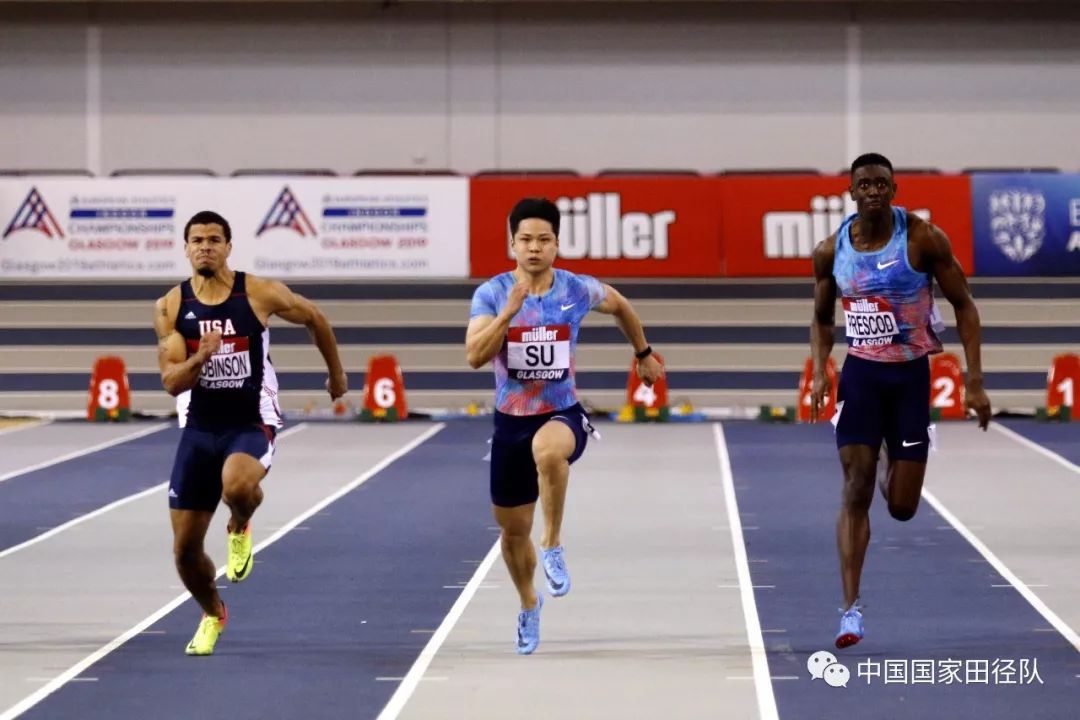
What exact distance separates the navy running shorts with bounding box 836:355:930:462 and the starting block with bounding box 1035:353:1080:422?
44.8ft

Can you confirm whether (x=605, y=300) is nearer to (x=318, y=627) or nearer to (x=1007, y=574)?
(x=318, y=627)

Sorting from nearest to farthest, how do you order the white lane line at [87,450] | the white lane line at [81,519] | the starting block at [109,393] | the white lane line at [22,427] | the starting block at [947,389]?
1. the white lane line at [81,519]
2. the white lane line at [87,450]
3. the white lane line at [22,427]
4. the starting block at [947,389]
5. the starting block at [109,393]

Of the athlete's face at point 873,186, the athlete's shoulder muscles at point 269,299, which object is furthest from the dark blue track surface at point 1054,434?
the athlete's shoulder muscles at point 269,299

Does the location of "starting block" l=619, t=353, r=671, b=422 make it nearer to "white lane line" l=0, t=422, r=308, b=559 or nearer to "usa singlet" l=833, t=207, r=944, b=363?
"white lane line" l=0, t=422, r=308, b=559

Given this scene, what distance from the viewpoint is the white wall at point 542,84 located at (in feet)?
80.4

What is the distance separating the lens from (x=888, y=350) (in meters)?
8.17

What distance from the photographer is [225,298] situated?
26.9 feet

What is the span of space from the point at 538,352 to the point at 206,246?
56.8 inches

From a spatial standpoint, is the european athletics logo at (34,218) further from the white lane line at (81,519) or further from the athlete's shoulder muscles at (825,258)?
the athlete's shoulder muscles at (825,258)

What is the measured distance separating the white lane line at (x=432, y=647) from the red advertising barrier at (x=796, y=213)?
35.8 feet

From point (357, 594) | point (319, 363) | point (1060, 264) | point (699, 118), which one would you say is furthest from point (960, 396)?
point (357, 594)

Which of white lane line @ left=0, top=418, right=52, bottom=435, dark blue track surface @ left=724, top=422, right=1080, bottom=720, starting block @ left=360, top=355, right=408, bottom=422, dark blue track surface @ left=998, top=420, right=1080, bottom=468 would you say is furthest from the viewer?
starting block @ left=360, top=355, right=408, bottom=422

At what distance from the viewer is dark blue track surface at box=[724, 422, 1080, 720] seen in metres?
6.95

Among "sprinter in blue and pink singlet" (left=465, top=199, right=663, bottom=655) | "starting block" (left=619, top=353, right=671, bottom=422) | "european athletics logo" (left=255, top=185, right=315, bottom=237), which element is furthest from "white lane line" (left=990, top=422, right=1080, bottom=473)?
"sprinter in blue and pink singlet" (left=465, top=199, right=663, bottom=655)
